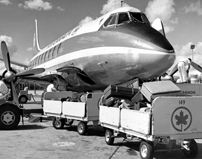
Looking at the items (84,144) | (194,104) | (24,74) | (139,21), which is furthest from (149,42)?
(24,74)

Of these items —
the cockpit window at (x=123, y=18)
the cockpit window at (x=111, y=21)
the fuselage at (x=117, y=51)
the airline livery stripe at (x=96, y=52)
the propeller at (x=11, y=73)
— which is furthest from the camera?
the propeller at (x=11, y=73)

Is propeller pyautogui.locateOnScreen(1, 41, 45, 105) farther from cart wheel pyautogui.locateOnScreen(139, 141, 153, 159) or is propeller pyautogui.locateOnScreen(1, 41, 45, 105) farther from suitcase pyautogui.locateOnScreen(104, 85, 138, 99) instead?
cart wheel pyautogui.locateOnScreen(139, 141, 153, 159)

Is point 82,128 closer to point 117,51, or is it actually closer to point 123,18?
point 117,51

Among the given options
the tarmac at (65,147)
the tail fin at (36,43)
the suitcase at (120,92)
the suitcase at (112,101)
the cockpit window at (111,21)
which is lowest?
the tarmac at (65,147)

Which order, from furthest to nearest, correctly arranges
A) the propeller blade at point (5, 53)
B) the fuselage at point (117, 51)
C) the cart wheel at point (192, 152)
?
the propeller blade at point (5, 53) → the fuselage at point (117, 51) → the cart wheel at point (192, 152)

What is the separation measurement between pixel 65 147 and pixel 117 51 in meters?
4.02

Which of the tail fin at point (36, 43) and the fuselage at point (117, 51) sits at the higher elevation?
the tail fin at point (36, 43)

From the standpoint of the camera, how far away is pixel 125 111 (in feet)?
21.9

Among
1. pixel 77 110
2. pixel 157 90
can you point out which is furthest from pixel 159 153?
pixel 77 110

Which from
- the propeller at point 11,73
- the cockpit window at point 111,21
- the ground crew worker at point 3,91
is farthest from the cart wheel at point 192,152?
the ground crew worker at point 3,91

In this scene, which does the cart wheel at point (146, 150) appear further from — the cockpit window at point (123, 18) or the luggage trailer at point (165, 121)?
the cockpit window at point (123, 18)

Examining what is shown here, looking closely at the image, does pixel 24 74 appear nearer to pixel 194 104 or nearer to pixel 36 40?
pixel 194 104

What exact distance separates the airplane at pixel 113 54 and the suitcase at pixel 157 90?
131 centimetres

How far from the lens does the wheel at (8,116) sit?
10648 mm
